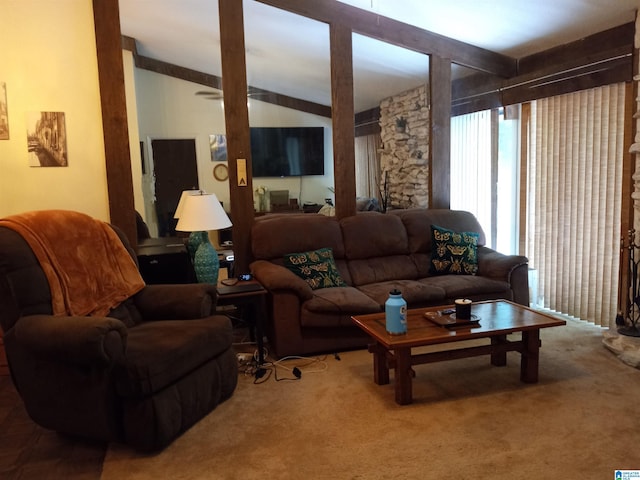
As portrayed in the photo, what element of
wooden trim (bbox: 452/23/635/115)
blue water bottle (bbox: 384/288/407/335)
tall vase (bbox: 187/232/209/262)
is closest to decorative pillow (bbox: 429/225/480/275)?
wooden trim (bbox: 452/23/635/115)

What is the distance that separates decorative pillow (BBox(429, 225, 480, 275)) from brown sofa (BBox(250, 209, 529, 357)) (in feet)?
0.26

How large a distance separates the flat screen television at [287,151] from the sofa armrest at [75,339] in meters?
2.25

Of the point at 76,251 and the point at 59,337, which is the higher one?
the point at 76,251

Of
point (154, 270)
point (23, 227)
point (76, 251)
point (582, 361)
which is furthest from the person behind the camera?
point (154, 270)

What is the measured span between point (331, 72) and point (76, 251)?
264cm

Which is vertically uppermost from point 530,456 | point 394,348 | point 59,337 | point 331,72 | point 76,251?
point 331,72

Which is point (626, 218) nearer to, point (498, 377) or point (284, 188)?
point (498, 377)

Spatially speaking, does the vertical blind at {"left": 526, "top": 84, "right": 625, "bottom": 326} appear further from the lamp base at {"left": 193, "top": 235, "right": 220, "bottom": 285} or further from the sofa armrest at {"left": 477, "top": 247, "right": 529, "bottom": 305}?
the lamp base at {"left": 193, "top": 235, "right": 220, "bottom": 285}

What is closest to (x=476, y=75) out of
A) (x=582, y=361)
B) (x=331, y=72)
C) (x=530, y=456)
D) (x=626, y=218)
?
(x=331, y=72)

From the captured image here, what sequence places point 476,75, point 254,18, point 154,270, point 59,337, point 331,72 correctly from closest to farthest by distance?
point 59,337, point 154,270, point 254,18, point 331,72, point 476,75

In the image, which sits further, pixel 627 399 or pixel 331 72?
pixel 331 72

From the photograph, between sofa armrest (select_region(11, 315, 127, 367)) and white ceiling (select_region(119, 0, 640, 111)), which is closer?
sofa armrest (select_region(11, 315, 127, 367))

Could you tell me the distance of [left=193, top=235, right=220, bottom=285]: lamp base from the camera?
3.31 m

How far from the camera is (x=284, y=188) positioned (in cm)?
436
